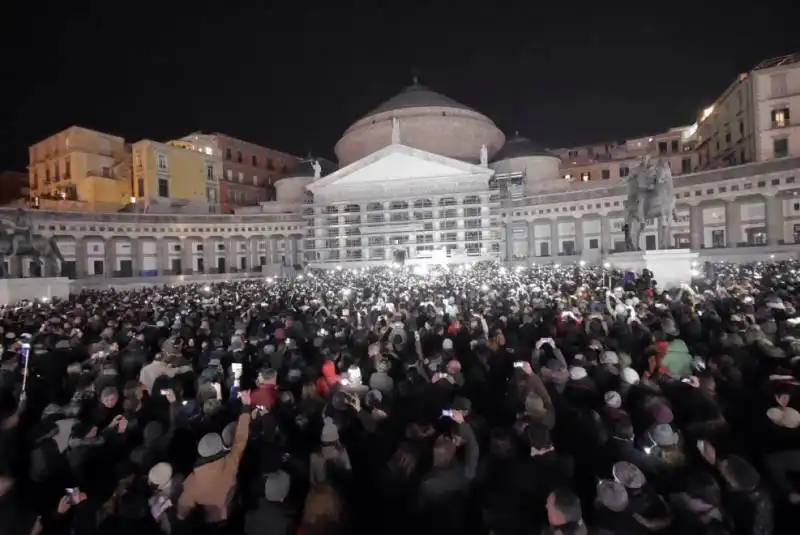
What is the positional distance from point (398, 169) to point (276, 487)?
57.9 meters

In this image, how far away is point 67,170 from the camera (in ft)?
184

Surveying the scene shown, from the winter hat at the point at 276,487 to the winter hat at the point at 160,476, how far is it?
95 cm

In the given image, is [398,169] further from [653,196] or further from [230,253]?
[653,196]

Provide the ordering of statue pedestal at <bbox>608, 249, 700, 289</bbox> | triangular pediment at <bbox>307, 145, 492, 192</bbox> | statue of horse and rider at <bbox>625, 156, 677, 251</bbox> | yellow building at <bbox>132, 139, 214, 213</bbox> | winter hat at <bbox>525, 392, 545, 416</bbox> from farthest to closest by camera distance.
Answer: triangular pediment at <bbox>307, 145, 492, 192</bbox> → yellow building at <bbox>132, 139, 214, 213</bbox> → statue of horse and rider at <bbox>625, 156, 677, 251</bbox> → statue pedestal at <bbox>608, 249, 700, 289</bbox> → winter hat at <bbox>525, 392, 545, 416</bbox>

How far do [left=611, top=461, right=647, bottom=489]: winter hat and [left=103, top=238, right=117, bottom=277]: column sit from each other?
197 ft

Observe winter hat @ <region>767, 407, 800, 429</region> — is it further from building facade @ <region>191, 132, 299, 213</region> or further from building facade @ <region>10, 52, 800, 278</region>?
building facade @ <region>191, 132, 299, 213</region>

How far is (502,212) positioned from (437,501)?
5787cm

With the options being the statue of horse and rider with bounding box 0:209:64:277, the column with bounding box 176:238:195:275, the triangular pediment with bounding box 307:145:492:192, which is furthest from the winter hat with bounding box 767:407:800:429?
the column with bounding box 176:238:195:275

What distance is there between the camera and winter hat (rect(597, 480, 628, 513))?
3.65 meters

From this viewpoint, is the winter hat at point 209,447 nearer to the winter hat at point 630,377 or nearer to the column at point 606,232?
the winter hat at point 630,377

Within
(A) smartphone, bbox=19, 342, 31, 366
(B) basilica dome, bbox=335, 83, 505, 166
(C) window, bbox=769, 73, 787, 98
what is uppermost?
(B) basilica dome, bbox=335, 83, 505, 166

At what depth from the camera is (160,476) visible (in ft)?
14.4

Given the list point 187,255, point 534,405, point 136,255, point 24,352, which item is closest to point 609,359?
point 534,405

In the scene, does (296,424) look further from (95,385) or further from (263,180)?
(263,180)
